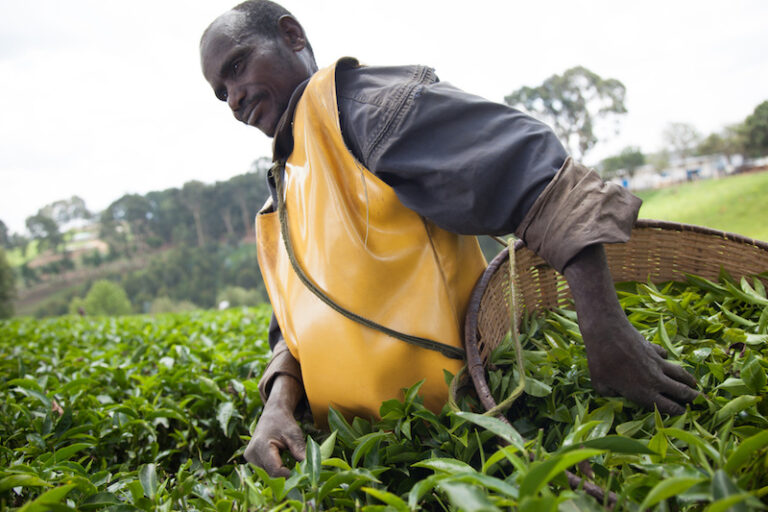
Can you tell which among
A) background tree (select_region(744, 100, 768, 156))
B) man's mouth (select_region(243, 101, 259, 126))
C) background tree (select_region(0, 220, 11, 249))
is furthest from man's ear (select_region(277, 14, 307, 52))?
background tree (select_region(0, 220, 11, 249))

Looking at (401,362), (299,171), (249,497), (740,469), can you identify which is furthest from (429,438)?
(299,171)

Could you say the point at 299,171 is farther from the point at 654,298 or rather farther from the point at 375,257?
the point at 654,298

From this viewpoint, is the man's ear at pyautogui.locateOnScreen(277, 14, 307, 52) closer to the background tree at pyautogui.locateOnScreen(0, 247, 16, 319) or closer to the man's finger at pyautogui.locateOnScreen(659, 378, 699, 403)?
the man's finger at pyautogui.locateOnScreen(659, 378, 699, 403)

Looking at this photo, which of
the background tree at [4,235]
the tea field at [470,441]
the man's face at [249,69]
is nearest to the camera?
the tea field at [470,441]

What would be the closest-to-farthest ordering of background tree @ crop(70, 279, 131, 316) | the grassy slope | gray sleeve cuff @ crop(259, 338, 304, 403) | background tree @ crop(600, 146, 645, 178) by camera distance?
gray sleeve cuff @ crop(259, 338, 304, 403)
the grassy slope
background tree @ crop(600, 146, 645, 178)
background tree @ crop(70, 279, 131, 316)

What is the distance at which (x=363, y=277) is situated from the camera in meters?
0.97

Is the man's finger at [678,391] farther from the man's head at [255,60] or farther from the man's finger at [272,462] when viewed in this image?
the man's head at [255,60]

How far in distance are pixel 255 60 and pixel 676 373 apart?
41.5 inches

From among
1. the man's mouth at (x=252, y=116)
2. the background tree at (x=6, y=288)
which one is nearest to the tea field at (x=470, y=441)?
the man's mouth at (x=252, y=116)

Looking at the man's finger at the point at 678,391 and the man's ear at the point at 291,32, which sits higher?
the man's ear at the point at 291,32

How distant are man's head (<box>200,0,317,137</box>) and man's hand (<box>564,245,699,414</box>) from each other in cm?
76

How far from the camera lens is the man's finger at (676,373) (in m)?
0.84

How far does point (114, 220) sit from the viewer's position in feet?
98.0

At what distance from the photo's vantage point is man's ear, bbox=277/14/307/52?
114 centimetres
